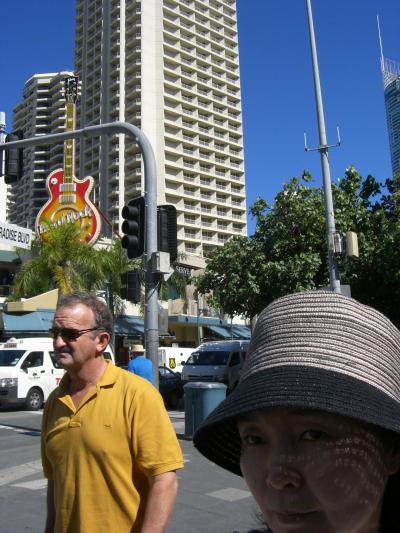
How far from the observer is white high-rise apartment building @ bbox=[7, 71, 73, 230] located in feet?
375

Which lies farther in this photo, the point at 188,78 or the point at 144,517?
the point at 188,78

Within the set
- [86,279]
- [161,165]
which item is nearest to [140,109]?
[161,165]

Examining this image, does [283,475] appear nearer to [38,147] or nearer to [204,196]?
[204,196]

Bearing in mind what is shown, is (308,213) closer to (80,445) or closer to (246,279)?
(246,279)

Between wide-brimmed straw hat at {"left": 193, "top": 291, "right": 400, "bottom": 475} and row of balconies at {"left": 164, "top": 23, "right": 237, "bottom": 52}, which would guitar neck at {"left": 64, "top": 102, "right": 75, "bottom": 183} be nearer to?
row of balconies at {"left": 164, "top": 23, "right": 237, "bottom": 52}

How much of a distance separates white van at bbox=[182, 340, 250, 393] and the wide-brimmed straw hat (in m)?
18.7

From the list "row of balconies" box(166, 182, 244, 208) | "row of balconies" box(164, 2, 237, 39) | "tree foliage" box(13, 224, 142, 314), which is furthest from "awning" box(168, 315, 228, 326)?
"row of balconies" box(164, 2, 237, 39)

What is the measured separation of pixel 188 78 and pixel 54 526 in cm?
9417

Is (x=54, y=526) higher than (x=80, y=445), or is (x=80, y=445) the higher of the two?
(x=80, y=445)

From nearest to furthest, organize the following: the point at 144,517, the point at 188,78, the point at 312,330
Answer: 1. the point at 312,330
2. the point at 144,517
3. the point at 188,78

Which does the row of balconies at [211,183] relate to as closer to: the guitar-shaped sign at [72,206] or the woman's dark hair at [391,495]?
the guitar-shaped sign at [72,206]

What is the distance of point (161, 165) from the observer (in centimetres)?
8381

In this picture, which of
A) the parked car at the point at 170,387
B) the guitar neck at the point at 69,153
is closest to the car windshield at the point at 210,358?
the parked car at the point at 170,387

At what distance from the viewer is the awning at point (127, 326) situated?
36.1m
